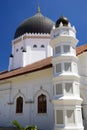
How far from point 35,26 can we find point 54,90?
12381mm

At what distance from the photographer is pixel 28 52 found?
23562 mm

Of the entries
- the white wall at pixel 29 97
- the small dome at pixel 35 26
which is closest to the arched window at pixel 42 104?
the white wall at pixel 29 97

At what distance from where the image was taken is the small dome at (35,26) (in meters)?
23.8

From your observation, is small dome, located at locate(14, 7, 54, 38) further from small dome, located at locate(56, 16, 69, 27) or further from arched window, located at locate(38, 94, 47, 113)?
arched window, located at locate(38, 94, 47, 113)

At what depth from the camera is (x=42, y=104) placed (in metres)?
15.6

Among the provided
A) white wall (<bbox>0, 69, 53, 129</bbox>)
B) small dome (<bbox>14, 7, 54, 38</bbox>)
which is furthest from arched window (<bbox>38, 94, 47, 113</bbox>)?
small dome (<bbox>14, 7, 54, 38</bbox>)

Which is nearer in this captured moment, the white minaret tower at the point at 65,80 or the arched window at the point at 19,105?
the white minaret tower at the point at 65,80

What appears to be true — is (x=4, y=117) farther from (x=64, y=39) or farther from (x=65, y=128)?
(x=64, y=39)

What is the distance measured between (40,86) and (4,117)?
519cm

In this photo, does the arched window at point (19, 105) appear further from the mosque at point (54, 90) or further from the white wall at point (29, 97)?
the white wall at point (29, 97)

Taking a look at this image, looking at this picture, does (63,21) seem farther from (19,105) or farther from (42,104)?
(19,105)

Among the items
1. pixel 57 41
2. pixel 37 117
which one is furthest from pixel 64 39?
pixel 37 117

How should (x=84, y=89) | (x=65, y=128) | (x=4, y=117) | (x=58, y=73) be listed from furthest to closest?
1. (x=4, y=117)
2. (x=84, y=89)
3. (x=58, y=73)
4. (x=65, y=128)

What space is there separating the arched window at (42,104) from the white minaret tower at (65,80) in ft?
7.92
